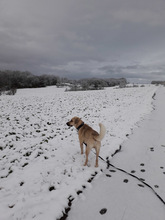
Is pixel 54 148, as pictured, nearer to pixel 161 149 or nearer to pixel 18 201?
pixel 18 201

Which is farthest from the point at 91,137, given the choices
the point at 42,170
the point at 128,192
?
the point at 42,170

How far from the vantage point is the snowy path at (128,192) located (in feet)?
7.67

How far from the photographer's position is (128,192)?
282 cm

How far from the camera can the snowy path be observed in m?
2.34

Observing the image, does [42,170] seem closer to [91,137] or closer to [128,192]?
[91,137]

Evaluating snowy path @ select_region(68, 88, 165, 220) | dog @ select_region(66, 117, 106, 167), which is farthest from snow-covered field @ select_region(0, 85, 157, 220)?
dog @ select_region(66, 117, 106, 167)

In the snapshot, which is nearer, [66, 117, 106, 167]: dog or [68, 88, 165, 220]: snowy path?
[68, 88, 165, 220]: snowy path

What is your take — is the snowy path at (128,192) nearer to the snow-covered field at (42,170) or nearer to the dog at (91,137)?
the snow-covered field at (42,170)

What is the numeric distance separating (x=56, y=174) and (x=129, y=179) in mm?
2017

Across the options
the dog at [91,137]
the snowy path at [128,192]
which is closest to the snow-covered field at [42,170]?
the snowy path at [128,192]

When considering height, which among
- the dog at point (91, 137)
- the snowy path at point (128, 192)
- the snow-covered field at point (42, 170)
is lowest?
the snowy path at point (128, 192)

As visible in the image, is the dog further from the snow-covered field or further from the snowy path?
the snowy path

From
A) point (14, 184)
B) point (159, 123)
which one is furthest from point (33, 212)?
point (159, 123)

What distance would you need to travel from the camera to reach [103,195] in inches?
108
